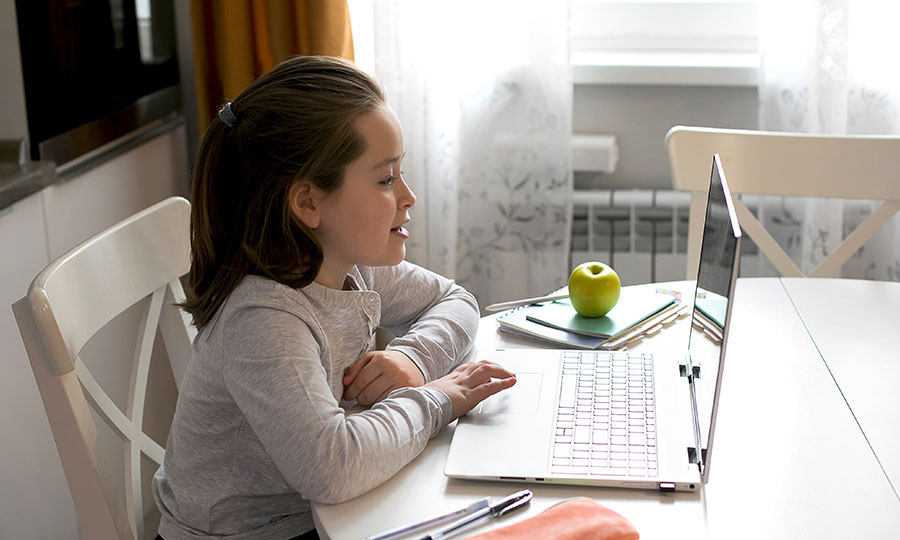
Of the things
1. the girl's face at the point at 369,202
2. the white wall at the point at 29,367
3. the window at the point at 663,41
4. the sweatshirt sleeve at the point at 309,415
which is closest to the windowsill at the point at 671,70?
the window at the point at 663,41

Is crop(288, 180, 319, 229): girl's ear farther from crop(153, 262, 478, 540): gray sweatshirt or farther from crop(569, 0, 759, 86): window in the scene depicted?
crop(569, 0, 759, 86): window

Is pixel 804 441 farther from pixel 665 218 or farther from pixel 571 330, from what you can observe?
pixel 665 218

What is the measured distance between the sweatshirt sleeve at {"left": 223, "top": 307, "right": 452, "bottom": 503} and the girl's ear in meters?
0.14

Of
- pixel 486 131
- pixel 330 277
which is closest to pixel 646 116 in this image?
pixel 486 131

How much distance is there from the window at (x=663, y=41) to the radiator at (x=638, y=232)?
0.93ft

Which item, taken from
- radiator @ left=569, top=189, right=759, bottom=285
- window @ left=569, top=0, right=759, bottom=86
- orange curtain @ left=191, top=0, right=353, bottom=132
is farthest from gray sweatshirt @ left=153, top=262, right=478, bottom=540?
window @ left=569, top=0, right=759, bottom=86

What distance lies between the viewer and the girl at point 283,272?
1.05 m

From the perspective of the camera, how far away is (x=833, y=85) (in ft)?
6.70

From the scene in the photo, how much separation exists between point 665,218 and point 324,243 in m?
1.36

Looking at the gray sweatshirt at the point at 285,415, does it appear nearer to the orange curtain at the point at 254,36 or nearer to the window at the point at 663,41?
the orange curtain at the point at 254,36

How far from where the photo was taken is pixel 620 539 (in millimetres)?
788

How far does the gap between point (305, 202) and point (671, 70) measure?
143cm

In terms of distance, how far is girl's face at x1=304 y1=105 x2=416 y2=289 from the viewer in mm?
1106

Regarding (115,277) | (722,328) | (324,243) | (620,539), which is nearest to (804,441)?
(722,328)
